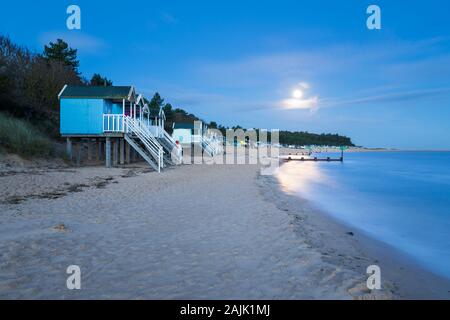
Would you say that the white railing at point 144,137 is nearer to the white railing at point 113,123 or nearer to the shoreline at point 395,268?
the white railing at point 113,123

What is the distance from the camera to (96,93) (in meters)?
19.2

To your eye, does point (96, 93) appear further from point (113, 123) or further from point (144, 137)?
point (144, 137)

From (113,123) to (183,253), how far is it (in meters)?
15.5

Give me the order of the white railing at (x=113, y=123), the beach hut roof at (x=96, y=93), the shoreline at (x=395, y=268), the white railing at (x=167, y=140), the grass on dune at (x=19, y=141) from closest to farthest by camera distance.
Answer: the shoreline at (x=395, y=268), the grass on dune at (x=19, y=141), the white railing at (x=113, y=123), the beach hut roof at (x=96, y=93), the white railing at (x=167, y=140)

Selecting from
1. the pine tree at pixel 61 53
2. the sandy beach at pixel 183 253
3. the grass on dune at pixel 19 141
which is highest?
the pine tree at pixel 61 53

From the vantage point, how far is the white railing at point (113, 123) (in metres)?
18.9

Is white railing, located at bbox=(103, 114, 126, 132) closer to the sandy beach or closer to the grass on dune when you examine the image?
the grass on dune

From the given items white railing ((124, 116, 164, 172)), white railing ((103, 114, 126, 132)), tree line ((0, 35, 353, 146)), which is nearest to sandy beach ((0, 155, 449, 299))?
white railing ((124, 116, 164, 172))

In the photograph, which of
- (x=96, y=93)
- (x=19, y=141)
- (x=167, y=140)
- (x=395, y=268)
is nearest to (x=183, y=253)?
(x=395, y=268)

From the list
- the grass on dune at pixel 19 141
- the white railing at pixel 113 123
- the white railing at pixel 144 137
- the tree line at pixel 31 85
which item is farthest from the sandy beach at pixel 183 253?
the tree line at pixel 31 85

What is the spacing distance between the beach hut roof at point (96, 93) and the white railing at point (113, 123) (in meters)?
1.16

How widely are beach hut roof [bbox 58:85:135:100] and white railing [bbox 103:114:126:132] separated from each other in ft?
3.82

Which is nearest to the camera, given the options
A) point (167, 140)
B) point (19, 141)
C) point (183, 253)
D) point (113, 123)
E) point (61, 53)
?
point (183, 253)
